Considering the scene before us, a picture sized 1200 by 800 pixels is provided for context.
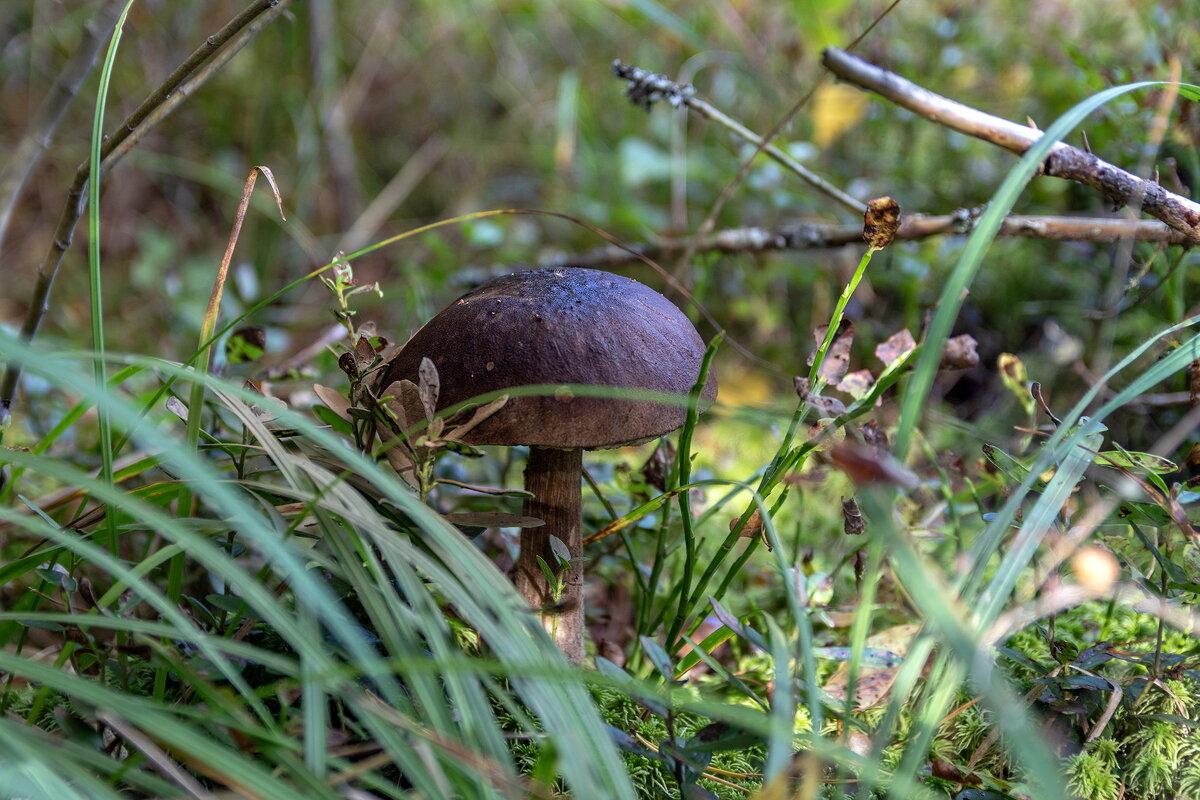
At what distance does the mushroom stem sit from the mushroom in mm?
19

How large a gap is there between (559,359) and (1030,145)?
2.66 feet

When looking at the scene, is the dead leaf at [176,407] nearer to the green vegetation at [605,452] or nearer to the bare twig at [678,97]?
the green vegetation at [605,452]

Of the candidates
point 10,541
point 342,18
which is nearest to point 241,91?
point 342,18

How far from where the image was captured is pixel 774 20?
12.1 ft

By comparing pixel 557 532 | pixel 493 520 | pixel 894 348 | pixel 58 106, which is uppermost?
pixel 58 106

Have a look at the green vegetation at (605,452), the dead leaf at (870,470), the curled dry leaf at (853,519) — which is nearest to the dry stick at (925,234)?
the green vegetation at (605,452)

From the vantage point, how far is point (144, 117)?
1.20 meters

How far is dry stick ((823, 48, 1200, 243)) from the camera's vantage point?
1205 millimetres

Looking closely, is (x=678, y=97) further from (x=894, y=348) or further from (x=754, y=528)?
(x=754, y=528)

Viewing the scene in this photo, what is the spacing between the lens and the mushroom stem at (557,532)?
122cm

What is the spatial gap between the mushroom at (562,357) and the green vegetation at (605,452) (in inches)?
2.5

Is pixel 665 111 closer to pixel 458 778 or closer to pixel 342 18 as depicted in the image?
pixel 342 18

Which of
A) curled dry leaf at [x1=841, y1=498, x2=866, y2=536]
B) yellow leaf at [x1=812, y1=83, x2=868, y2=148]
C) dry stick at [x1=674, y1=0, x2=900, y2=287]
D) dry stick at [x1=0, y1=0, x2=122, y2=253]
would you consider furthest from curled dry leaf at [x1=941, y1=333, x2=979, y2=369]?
yellow leaf at [x1=812, y1=83, x2=868, y2=148]

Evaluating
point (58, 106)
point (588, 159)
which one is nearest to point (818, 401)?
point (58, 106)
